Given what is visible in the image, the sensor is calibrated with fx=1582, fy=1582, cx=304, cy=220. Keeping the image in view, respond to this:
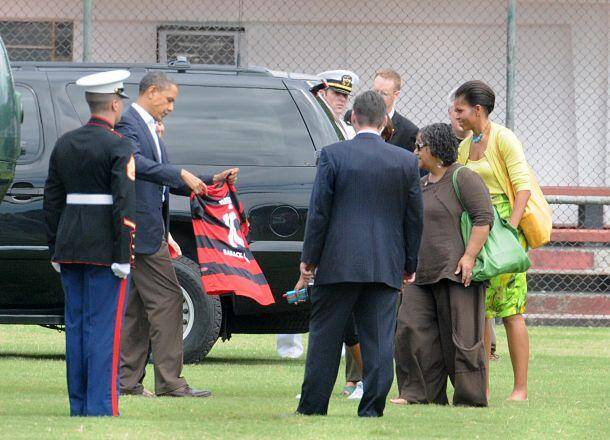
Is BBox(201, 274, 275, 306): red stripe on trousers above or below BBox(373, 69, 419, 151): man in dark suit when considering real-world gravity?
below

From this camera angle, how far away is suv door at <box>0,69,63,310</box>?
10.6 metres

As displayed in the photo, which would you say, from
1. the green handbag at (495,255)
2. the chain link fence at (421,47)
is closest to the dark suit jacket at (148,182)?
the green handbag at (495,255)

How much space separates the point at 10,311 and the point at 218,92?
2.09 metres

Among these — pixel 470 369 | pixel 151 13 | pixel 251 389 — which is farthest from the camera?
pixel 151 13

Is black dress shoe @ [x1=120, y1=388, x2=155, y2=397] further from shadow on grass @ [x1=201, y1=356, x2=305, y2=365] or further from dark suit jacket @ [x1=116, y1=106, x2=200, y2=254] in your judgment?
shadow on grass @ [x1=201, y1=356, x2=305, y2=365]

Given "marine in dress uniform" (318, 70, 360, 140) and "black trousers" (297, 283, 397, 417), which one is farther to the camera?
"marine in dress uniform" (318, 70, 360, 140)

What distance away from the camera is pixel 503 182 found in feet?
30.0

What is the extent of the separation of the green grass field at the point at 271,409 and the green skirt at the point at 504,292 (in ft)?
1.71

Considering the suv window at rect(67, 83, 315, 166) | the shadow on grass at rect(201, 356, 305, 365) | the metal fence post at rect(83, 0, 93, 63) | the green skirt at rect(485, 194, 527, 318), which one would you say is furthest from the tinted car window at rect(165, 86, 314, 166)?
the green skirt at rect(485, 194, 527, 318)

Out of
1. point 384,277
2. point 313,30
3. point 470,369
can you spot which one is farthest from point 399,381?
point 313,30

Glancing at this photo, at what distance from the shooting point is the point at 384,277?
305 inches

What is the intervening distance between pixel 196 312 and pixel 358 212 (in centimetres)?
326

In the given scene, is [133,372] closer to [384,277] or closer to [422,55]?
[384,277]

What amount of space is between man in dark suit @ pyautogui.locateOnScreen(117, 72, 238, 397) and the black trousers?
1324 millimetres
